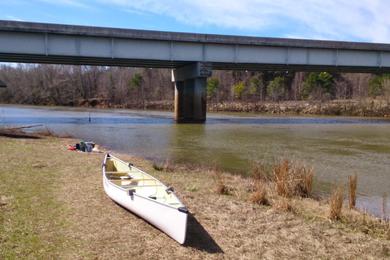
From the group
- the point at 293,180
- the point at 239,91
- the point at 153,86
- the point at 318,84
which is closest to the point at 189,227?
the point at 293,180

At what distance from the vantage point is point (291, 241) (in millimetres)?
7801

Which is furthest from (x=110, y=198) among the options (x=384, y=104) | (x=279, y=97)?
(x=279, y=97)

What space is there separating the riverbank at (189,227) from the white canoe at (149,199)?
19cm

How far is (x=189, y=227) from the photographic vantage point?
→ 326 inches

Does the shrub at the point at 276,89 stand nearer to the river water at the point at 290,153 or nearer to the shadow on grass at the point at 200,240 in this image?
the river water at the point at 290,153

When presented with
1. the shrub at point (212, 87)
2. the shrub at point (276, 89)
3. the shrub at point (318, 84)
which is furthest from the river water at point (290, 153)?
the shrub at point (212, 87)

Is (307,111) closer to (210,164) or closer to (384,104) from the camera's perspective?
(384,104)

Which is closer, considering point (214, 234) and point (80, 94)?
point (214, 234)

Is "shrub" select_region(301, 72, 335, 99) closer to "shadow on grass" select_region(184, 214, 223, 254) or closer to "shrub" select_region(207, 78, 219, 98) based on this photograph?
"shrub" select_region(207, 78, 219, 98)

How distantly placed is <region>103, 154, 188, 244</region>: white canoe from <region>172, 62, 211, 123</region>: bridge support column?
109ft

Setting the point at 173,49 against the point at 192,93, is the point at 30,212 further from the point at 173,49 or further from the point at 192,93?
the point at 192,93

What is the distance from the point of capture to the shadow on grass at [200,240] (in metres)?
7.39

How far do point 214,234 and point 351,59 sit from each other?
44.1m

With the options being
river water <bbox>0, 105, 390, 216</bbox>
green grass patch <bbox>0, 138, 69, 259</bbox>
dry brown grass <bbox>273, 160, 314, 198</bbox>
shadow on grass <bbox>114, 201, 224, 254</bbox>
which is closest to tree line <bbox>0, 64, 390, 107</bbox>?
river water <bbox>0, 105, 390, 216</bbox>
